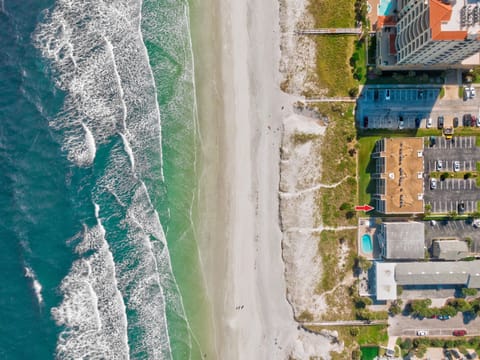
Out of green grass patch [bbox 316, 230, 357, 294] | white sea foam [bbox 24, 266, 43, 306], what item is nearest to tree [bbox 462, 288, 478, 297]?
green grass patch [bbox 316, 230, 357, 294]

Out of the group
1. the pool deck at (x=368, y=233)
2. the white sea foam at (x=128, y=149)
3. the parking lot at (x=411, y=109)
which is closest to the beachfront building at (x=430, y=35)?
the parking lot at (x=411, y=109)

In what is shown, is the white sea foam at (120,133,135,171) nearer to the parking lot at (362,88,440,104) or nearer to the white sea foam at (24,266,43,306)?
the white sea foam at (24,266,43,306)

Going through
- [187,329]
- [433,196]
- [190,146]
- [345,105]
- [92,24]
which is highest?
[92,24]

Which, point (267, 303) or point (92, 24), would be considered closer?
point (92, 24)

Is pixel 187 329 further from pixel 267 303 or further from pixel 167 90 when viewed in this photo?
pixel 167 90

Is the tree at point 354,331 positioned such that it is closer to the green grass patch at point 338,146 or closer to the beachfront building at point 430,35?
the green grass patch at point 338,146

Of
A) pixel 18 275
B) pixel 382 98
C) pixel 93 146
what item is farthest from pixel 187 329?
pixel 382 98

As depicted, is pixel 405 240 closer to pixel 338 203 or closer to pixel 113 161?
pixel 338 203
